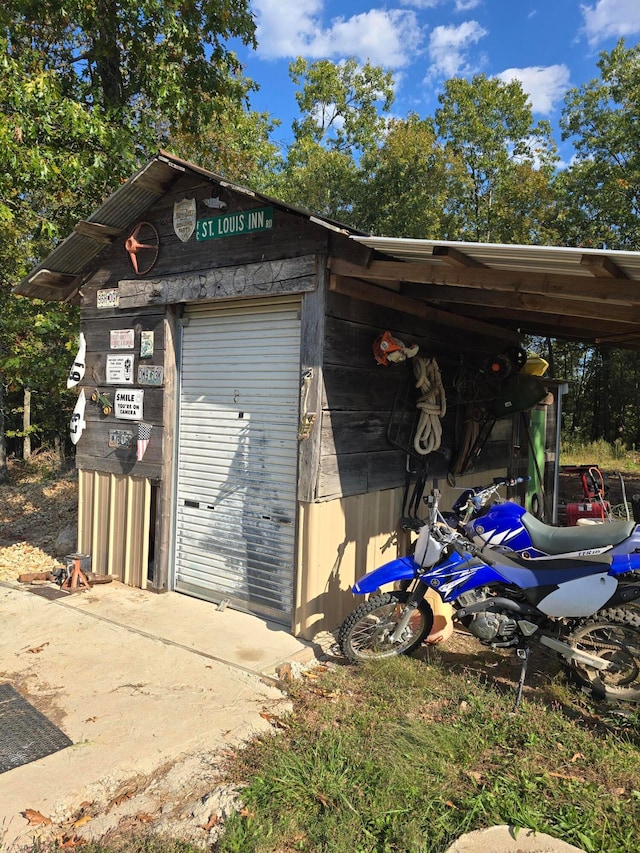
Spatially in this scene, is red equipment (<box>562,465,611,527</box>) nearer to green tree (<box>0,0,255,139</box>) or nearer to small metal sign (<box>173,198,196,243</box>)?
small metal sign (<box>173,198,196,243</box>)

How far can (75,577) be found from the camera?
5543 millimetres

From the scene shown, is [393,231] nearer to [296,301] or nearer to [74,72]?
[74,72]

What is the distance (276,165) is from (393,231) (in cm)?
829

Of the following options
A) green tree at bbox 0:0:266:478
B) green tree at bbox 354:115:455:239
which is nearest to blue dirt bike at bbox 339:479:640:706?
green tree at bbox 0:0:266:478

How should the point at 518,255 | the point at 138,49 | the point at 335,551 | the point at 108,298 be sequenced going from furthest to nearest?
the point at 138,49, the point at 108,298, the point at 335,551, the point at 518,255

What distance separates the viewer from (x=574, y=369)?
23.1 meters

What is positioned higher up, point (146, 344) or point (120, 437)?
point (146, 344)

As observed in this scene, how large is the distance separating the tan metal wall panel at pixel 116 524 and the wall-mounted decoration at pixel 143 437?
0.88 ft

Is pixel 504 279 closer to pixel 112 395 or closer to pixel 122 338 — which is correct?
pixel 122 338

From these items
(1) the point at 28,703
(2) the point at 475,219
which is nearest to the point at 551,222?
(2) the point at 475,219

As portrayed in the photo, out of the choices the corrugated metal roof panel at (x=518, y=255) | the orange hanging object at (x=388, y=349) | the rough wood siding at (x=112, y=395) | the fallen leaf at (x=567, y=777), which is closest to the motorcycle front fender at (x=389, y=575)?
the fallen leaf at (x=567, y=777)

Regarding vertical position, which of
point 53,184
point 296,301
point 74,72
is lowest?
point 296,301

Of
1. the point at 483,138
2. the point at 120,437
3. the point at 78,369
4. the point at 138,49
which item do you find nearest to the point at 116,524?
the point at 120,437

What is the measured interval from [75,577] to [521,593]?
405 centimetres
